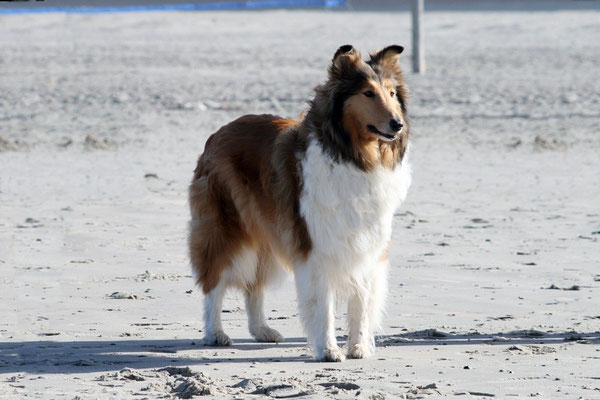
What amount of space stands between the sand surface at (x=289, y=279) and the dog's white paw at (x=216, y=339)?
0.09 meters

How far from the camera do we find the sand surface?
5.81 meters

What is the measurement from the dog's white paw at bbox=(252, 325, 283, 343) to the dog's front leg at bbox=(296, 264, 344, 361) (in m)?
0.51

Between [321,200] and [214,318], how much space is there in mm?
1133

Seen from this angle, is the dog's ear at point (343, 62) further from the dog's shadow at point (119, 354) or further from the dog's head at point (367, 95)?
the dog's shadow at point (119, 354)

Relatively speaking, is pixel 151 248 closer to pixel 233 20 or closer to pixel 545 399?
pixel 545 399

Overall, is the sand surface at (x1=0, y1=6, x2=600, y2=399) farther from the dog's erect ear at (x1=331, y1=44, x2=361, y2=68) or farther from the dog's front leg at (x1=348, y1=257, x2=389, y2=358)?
the dog's erect ear at (x1=331, y1=44, x2=361, y2=68)

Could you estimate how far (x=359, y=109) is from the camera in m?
5.97

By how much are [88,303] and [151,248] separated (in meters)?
1.86

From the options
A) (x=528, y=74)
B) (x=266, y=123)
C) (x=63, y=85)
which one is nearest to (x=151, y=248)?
(x=266, y=123)

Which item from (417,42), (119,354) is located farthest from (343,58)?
(417,42)

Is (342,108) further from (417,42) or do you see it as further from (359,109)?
(417,42)

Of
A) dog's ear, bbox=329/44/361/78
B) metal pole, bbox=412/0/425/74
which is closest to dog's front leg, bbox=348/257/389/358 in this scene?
dog's ear, bbox=329/44/361/78

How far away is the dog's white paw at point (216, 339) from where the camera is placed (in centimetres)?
664

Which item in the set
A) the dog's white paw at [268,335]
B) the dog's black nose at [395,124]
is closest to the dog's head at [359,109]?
the dog's black nose at [395,124]
